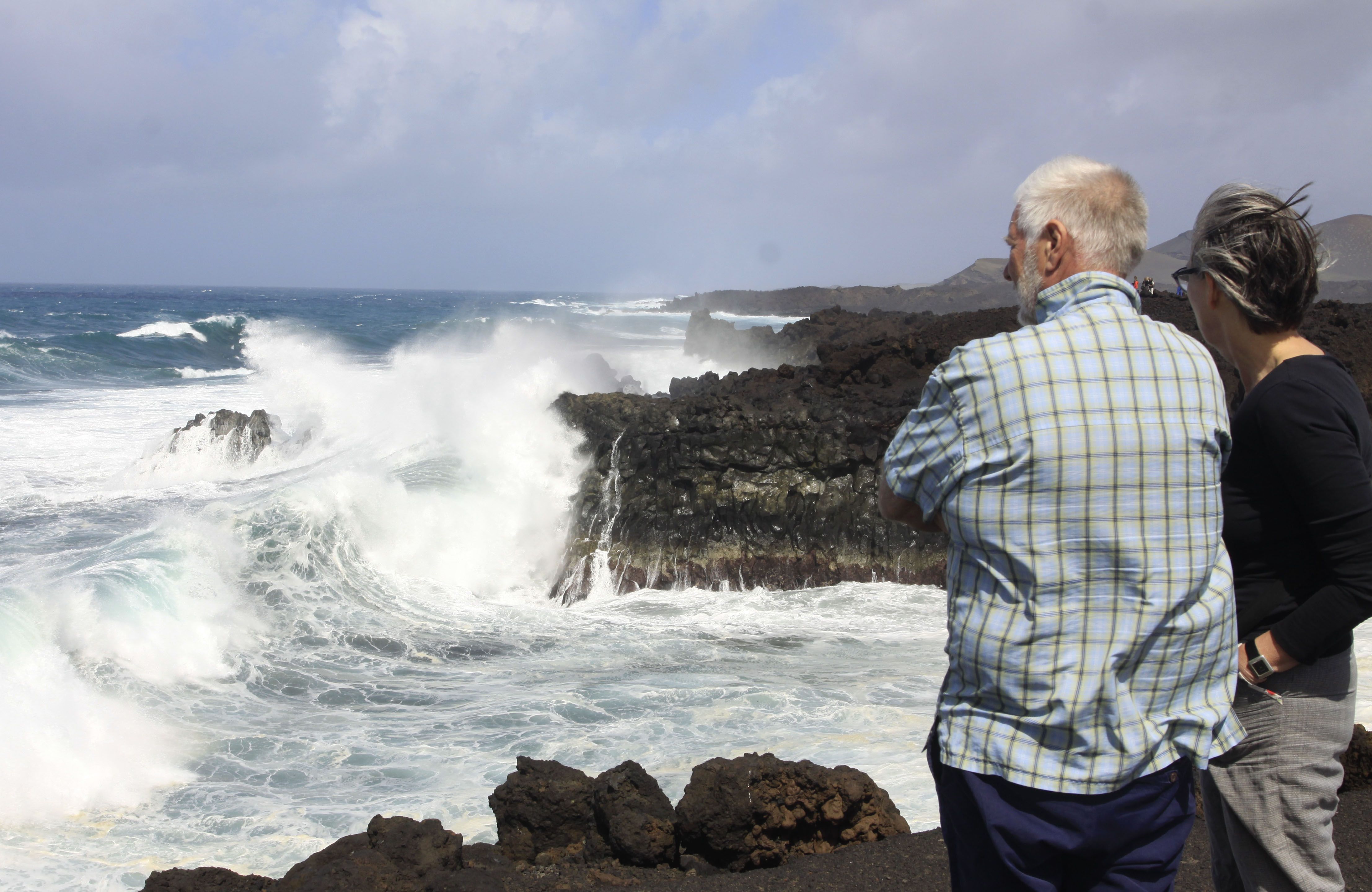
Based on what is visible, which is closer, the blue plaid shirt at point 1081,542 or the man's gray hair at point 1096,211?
the blue plaid shirt at point 1081,542

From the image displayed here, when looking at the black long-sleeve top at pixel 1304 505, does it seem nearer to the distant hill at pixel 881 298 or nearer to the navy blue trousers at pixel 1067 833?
the navy blue trousers at pixel 1067 833

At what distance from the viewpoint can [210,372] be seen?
108 feet

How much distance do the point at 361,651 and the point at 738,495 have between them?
162 inches

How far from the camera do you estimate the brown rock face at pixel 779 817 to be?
4.06 metres

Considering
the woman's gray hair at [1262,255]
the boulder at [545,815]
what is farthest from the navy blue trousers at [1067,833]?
the boulder at [545,815]

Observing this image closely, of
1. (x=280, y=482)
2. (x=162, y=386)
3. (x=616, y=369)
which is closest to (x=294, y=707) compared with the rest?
(x=280, y=482)

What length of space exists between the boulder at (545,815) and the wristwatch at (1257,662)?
3.12 meters

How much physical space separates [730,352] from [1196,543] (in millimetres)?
26797

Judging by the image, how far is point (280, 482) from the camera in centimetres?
1452

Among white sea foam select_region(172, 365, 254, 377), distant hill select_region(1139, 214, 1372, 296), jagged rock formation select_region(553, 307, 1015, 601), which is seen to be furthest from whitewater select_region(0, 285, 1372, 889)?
distant hill select_region(1139, 214, 1372, 296)

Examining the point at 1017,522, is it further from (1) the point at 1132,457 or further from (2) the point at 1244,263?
(2) the point at 1244,263

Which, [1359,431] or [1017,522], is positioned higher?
[1359,431]

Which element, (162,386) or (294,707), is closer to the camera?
(294,707)

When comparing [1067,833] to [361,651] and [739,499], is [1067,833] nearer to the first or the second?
[361,651]
